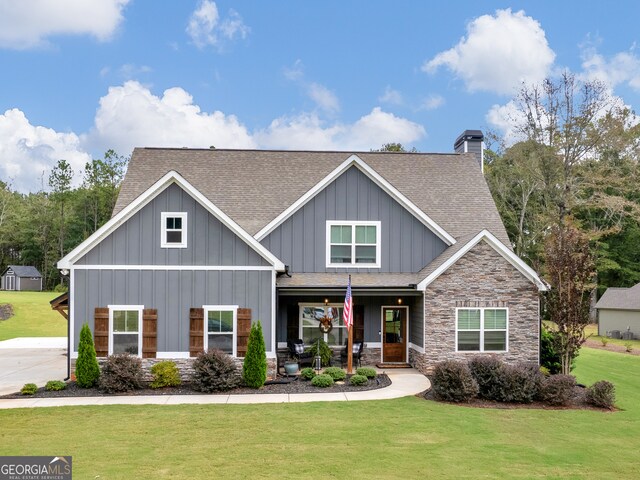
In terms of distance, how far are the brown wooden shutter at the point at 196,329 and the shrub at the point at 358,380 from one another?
14.4 feet

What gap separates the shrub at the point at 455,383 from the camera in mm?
14094

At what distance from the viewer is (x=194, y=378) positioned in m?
15.6

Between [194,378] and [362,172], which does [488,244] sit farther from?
[194,378]

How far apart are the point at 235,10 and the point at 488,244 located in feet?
39.9

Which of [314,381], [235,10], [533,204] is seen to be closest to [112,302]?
[314,381]

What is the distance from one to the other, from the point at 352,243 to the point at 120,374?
868 centimetres

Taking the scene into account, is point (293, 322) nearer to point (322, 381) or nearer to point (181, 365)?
point (322, 381)

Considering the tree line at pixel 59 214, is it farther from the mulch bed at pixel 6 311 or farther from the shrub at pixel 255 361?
the shrub at pixel 255 361

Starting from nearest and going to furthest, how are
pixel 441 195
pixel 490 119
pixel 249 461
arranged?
pixel 249 461 → pixel 441 195 → pixel 490 119

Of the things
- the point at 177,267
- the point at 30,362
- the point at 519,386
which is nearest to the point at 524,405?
the point at 519,386

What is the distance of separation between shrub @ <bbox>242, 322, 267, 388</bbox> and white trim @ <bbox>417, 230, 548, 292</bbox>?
5.25m

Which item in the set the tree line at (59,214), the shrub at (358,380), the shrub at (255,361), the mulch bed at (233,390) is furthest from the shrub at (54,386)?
the tree line at (59,214)

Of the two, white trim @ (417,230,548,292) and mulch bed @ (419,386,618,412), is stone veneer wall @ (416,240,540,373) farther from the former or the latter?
mulch bed @ (419,386,618,412)

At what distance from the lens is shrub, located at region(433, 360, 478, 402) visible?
14.1m
